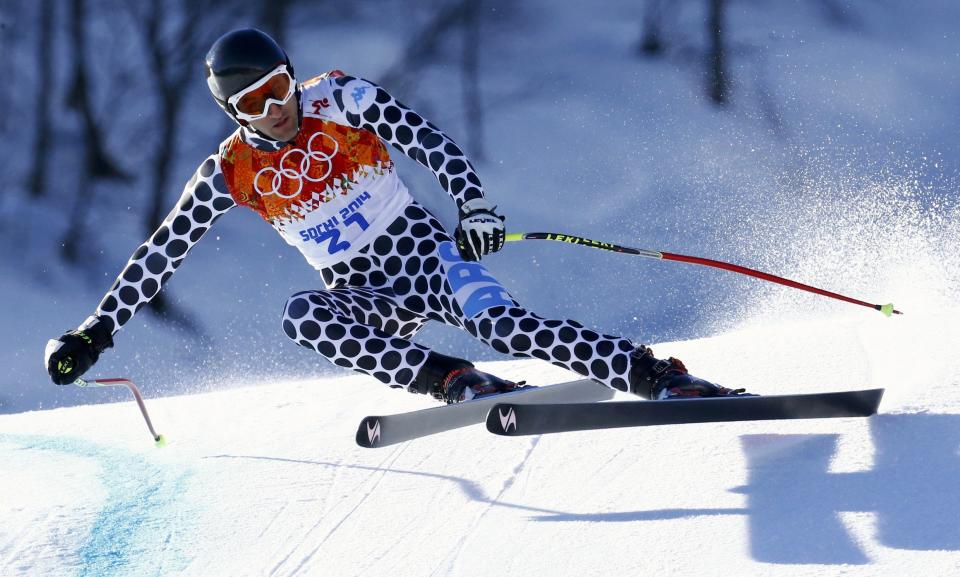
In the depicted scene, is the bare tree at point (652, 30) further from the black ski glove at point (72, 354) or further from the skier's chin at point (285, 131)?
the black ski glove at point (72, 354)

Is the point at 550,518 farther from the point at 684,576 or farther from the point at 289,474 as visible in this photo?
the point at 289,474

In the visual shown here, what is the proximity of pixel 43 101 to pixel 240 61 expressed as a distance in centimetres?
654

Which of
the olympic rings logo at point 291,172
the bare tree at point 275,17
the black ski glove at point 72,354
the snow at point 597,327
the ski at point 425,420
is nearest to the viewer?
the snow at point 597,327

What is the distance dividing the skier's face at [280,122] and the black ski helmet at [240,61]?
4.1 inches

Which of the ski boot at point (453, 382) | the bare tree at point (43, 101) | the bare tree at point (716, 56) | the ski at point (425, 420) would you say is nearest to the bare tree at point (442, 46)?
the bare tree at point (716, 56)

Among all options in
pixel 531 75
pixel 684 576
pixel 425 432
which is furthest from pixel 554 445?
pixel 531 75

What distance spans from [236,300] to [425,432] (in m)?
5.24

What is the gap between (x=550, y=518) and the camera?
8.57 feet

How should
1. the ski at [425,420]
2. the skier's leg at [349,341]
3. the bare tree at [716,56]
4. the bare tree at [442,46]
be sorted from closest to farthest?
the ski at [425,420] → the skier's leg at [349,341] → the bare tree at [716,56] → the bare tree at [442,46]

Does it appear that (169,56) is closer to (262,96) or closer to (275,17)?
(275,17)

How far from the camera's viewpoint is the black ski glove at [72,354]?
3189 millimetres

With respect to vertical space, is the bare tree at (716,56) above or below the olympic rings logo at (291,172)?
above

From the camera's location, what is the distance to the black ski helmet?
3102 mm

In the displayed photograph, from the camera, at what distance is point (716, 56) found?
8758 mm
